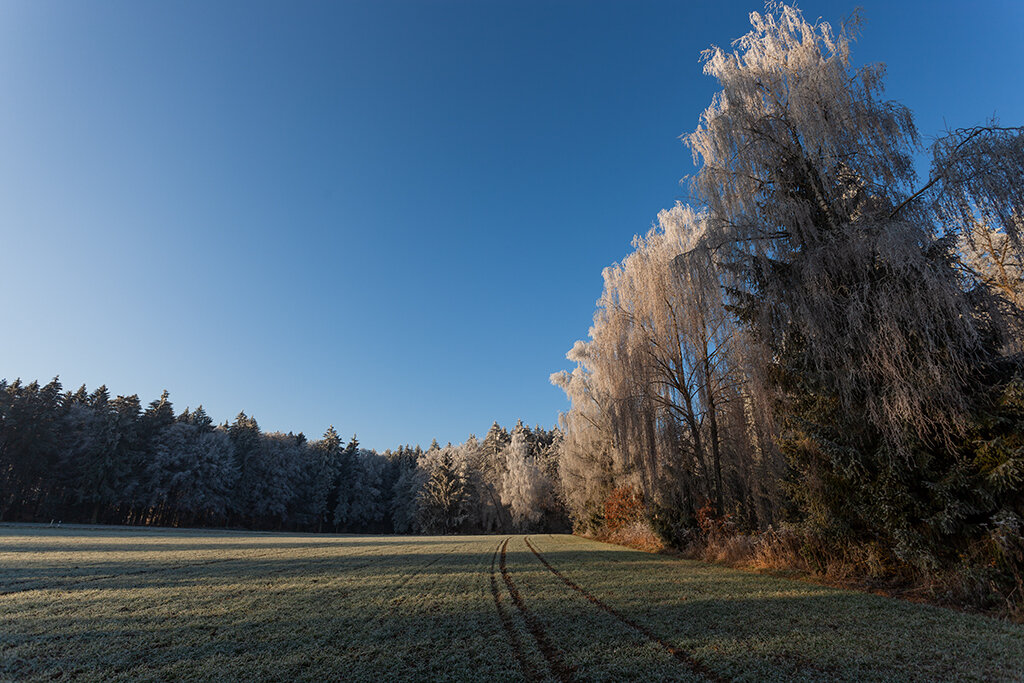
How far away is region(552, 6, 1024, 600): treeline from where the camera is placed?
6.07m

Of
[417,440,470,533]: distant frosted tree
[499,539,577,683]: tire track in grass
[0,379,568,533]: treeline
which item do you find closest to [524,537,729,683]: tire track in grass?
[499,539,577,683]: tire track in grass

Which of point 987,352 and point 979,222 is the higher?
point 979,222

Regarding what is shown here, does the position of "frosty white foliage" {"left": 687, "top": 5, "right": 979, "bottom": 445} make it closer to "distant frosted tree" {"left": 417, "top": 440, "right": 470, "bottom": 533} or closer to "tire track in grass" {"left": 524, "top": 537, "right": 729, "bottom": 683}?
"tire track in grass" {"left": 524, "top": 537, "right": 729, "bottom": 683}

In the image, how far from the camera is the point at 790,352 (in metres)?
8.23

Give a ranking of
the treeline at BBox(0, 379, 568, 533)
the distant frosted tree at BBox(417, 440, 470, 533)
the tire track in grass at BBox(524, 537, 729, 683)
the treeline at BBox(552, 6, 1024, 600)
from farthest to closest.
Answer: the distant frosted tree at BBox(417, 440, 470, 533) < the treeline at BBox(0, 379, 568, 533) < the treeline at BBox(552, 6, 1024, 600) < the tire track in grass at BBox(524, 537, 729, 683)

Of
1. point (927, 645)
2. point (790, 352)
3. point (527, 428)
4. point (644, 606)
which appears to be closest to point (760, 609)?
point (644, 606)

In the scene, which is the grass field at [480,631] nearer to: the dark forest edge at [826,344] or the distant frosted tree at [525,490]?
the dark forest edge at [826,344]

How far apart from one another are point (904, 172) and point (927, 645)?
7.29m

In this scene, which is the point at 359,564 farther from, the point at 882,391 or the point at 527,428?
the point at 527,428

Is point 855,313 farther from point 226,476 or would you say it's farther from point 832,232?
point 226,476

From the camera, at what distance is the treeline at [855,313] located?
6.07 m

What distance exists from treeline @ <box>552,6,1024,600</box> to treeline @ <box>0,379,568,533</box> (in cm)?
3443

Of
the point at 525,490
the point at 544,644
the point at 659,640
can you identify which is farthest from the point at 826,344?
the point at 525,490

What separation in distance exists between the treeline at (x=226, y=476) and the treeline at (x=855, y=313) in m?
34.4
